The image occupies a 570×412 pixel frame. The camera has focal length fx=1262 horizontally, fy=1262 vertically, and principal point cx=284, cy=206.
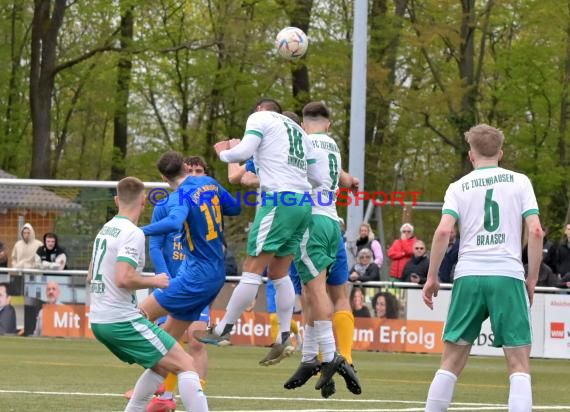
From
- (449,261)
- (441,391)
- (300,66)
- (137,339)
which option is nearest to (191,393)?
(137,339)

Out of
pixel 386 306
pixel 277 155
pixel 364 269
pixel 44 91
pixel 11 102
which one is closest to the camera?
pixel 277 155

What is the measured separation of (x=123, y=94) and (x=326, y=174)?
28.2 metres

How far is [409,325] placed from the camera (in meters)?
21.0

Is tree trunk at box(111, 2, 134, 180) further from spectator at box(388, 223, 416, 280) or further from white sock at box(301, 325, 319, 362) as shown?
white sock at box(301, 325, 319, 362)

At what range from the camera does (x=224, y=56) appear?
36.2m

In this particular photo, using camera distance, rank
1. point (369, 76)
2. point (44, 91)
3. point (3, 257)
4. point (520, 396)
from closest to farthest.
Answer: point (520, 396), point (3, 257), point (369, 76), point (44, 91)

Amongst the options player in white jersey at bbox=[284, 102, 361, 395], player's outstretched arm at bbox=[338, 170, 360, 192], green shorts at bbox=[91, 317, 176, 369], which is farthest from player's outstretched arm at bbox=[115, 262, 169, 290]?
player's outstretched arm at bbox=[338, 170, 360, 192]

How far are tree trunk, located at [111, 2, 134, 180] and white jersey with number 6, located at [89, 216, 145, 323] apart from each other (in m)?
27.5

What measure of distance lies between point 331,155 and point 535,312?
10.2 m

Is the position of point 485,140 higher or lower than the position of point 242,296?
higher

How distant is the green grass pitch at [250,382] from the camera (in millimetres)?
11445

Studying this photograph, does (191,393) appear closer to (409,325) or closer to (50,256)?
(409,325)

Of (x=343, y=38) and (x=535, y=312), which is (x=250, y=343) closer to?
(x=535, y=312)

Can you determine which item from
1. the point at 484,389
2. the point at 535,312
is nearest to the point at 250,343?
the point at 535,312
